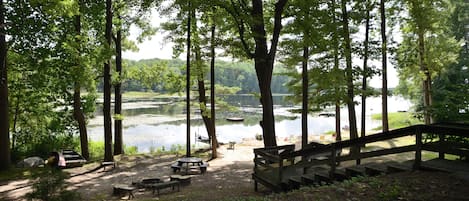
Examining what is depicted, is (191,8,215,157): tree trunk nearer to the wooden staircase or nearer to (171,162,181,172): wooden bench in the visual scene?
(171,162,181,172): wooden bench

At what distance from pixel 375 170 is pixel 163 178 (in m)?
7.85

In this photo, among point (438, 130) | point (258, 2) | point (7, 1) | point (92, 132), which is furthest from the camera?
point (92, 132)

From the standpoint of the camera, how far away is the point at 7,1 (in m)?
12.0

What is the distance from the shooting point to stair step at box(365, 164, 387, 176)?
5801 mm

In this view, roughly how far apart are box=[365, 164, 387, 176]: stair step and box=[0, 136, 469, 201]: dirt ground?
0.51 m

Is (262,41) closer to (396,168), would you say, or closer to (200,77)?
(396,168)

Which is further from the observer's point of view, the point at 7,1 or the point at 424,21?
the point at 424,21

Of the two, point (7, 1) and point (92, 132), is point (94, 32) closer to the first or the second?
point (7, 1)

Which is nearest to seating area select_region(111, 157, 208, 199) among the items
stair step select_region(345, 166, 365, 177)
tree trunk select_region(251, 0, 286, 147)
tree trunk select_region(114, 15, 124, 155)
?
tree trunk select_region(251, 0, 286, 147)

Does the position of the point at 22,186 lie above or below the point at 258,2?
below

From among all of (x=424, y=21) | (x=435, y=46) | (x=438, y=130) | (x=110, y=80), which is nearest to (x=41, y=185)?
(x=438, y=130)

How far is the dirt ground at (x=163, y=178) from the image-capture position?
333 inches

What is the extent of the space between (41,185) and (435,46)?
20.0 metres

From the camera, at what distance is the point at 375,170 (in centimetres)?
584
